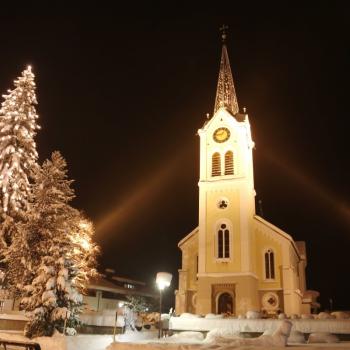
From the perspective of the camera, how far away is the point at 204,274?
34562 millimetres

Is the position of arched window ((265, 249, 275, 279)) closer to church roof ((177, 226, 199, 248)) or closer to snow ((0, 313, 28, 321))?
church roof ((177, 226, 199, 248))

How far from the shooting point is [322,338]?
70.9 feet

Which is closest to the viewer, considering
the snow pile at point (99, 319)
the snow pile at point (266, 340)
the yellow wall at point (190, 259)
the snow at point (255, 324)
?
the snow pile at point (266, 340)

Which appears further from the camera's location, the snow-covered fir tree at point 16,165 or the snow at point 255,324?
the snow at point 255,324

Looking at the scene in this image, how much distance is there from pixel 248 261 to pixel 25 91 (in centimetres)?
2018

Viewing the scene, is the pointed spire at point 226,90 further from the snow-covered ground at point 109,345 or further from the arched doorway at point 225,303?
the snow-covered ground at point 109,345

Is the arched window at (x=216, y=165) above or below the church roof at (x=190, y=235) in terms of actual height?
above

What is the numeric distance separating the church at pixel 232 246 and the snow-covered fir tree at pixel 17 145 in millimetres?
16962

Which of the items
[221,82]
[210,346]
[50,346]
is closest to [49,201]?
[50,346]

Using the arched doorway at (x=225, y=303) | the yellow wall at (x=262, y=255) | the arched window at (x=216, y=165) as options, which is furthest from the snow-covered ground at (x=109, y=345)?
the arched window at (x=216, y=165)

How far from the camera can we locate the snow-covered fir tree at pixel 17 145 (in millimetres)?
22312

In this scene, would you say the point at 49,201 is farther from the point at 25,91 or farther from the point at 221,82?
the point at 221,82

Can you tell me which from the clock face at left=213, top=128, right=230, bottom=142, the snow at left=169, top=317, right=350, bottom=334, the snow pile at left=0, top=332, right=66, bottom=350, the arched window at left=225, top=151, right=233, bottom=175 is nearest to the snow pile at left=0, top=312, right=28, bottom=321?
the snow pile at left=0, top=332, right=66, bottom=350

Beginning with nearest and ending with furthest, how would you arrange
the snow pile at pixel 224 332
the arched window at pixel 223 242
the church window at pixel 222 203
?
the snow pile at pixel 224 332 < the arched window at pixel 223 242 < the church window at pixel 222 203
